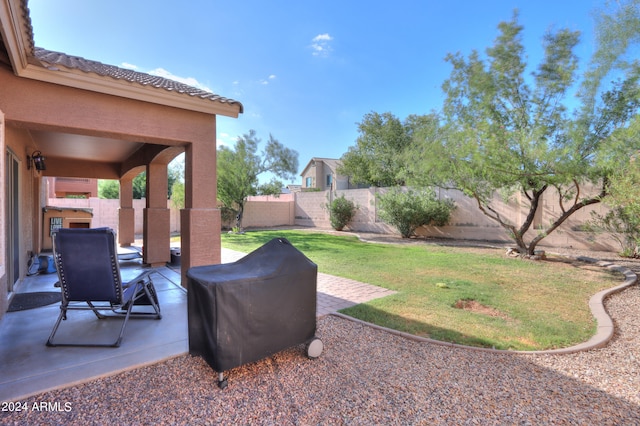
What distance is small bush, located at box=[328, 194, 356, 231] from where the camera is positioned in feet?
61.5

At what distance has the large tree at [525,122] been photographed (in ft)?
23.7

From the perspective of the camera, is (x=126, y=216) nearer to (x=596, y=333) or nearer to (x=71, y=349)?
(x=71, y=349)

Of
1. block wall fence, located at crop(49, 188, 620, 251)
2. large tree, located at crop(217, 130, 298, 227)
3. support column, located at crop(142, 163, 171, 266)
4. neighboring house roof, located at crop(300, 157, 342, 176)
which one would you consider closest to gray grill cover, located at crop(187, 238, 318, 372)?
support column, located at crop(142, 163, 171, 266)

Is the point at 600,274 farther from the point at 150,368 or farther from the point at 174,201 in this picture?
the point at 174,201

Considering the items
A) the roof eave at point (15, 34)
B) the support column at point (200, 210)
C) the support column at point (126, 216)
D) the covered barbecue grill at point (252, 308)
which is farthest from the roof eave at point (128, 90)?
the support column at point (126, 216)

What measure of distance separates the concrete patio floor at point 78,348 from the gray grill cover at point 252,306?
2.63 feet

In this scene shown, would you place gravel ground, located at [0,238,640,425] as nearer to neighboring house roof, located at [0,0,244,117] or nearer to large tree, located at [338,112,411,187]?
neighboring house roof, located at [0,0,244,117]

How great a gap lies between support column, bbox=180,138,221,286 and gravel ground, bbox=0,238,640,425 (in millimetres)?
2357

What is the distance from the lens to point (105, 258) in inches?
138

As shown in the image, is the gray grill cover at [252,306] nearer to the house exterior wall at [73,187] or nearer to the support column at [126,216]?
the support column at [126,216]

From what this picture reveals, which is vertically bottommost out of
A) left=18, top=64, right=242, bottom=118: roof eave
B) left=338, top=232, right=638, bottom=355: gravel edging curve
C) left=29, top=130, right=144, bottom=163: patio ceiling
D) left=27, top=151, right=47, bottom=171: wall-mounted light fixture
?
left=338, top=232, right=638, bottom=355: gravel edging curve

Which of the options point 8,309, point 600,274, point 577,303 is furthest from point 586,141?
point 8,309

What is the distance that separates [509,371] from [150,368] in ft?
11.3

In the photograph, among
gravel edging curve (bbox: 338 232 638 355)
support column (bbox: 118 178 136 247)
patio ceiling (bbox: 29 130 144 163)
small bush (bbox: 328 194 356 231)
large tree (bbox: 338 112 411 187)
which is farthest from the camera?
large tree (bbox: 338 112 411 187)
